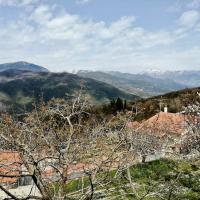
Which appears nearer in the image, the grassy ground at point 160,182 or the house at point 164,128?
the grassy ground at point 160,182

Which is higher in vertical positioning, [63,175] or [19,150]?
[19,150]

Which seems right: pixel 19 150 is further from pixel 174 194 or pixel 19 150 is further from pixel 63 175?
pixel 174 194

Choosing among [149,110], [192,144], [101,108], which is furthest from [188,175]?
[101,108]

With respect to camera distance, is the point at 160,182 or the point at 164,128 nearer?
the point at 160,182

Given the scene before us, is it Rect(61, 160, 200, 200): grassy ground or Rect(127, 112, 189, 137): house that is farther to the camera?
Rect(127, 112, 189, 137): house

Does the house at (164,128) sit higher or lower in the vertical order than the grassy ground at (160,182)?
higher

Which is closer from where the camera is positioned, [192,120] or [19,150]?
[19,150]

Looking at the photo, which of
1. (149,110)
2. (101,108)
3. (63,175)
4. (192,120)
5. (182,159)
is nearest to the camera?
(63,175)

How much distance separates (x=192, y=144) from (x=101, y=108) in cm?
8215

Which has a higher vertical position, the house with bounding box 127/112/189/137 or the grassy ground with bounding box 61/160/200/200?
the house with bounding box 127/112/189/137

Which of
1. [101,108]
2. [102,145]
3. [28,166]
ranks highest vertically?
[28,166]

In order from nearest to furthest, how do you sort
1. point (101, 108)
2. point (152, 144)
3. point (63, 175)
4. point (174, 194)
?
point (63, 175) → point (174, 194) → point (152, 144) → point (101, 108)

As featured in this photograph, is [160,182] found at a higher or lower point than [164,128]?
higher

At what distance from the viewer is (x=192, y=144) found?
1030 inches
